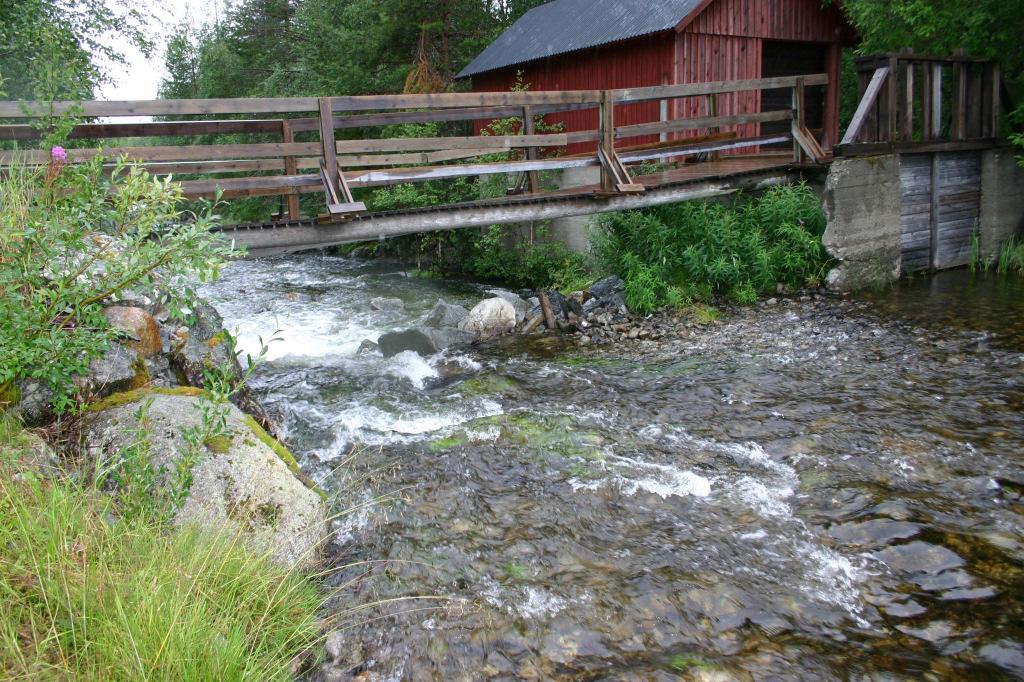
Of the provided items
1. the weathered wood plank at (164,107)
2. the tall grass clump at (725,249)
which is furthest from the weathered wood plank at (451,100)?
the tall grass clump at (725,249)

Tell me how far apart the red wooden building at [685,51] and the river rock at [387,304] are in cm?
610

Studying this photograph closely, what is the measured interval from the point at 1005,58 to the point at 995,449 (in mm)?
9782

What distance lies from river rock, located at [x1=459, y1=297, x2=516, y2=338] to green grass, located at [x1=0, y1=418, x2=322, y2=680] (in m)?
6.48

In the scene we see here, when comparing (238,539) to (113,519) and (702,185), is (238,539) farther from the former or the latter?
(702,185)

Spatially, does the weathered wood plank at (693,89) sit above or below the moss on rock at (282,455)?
above

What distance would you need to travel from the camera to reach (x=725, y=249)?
10.6 metres

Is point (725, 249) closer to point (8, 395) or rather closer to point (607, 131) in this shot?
point (607, 131)

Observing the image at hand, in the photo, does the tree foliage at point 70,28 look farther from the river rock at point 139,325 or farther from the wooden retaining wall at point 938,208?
the wooden retaining wall at point 938,208

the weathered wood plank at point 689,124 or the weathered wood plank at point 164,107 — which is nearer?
the weathered wood plank at point 164,107

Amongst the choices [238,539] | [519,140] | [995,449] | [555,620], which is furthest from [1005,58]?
[238,539]

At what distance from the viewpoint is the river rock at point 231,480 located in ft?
13.3

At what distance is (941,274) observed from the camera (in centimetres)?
1191

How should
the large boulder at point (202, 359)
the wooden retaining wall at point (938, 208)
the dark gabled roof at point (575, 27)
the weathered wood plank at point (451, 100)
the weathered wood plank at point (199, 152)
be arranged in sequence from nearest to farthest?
the large boulder at point (202, 359), the weathered wood plank at point (199, 152), the weathered wood plank at point (451, 100), the wooden retaining wall at point (938, 208), the dark gabled roof at point (575, 27)

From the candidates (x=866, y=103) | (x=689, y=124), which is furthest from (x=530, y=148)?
(x=866, y=103)
